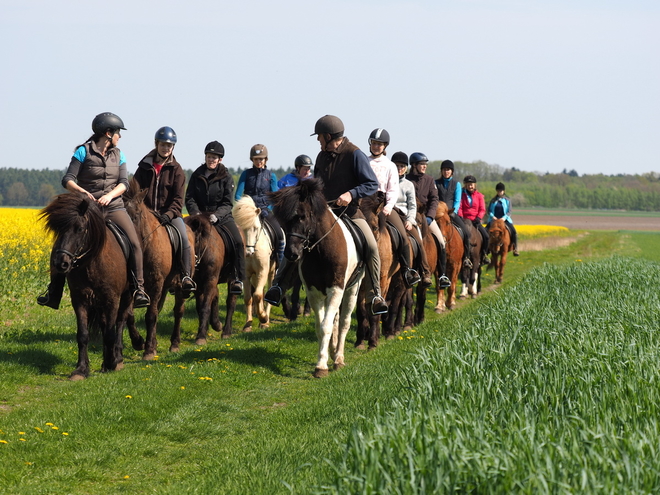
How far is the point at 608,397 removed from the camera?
17.6ft

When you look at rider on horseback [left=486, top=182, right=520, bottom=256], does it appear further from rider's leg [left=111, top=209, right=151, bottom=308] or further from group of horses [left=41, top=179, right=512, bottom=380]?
rider's leg [left=111, top=209, right=151, bottom=308]

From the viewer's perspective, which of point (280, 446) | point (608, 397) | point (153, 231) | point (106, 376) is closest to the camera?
point (608, 397)

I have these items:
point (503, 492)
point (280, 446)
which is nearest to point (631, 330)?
point (280, 446)

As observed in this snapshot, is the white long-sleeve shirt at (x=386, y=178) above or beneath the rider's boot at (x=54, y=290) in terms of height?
above

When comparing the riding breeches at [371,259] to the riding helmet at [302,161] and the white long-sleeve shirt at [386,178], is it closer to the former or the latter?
the white long-sleeve shirt at [386,178]

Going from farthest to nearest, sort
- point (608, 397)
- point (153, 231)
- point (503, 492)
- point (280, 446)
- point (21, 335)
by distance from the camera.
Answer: point (21, 335) < point (153, 231) < point (280, 446) < point (608, 397) < point (503, 492)

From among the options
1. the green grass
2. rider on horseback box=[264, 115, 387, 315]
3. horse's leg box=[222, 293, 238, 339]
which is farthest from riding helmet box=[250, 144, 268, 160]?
rider on horseback box=[264, 115, 387, 315]

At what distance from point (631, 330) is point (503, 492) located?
5.74 m

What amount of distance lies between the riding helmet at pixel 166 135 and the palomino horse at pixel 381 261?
2.70 meters

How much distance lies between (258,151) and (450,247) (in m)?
4.67

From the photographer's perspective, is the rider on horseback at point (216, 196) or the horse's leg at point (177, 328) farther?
the rider on horseback at point (216, 196)

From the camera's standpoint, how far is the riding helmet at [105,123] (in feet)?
29.5

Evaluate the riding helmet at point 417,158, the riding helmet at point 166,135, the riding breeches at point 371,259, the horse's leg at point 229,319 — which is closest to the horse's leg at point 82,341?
the riding helmet at point 166,135

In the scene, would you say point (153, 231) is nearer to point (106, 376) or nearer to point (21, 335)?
point (106, 376)
